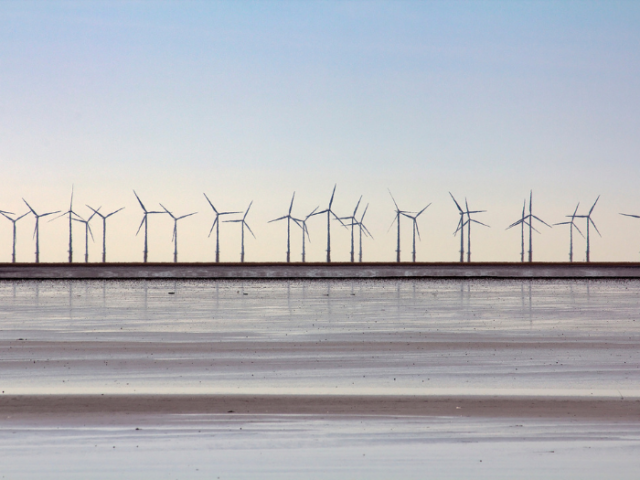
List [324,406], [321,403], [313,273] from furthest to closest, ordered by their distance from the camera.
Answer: [313,273], [321,403], [324,406]

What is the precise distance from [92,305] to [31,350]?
26438mm

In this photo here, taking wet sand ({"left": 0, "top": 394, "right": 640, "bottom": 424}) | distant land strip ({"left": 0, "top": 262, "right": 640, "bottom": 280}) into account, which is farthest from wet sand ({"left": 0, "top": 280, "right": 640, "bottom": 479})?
distant land strip ({"left": 0, "top": 262, "right": 640, "bottom": 280})

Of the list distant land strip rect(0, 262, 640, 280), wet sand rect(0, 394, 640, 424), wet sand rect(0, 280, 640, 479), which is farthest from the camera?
distant land strip rect(0, 262, 640, 280)

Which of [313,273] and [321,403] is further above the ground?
[313,273]

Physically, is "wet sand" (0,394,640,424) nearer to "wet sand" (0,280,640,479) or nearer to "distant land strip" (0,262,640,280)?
"wet sand" (0,280,640,479)

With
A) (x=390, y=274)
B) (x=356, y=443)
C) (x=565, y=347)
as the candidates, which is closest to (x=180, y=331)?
(x=565, y=347)

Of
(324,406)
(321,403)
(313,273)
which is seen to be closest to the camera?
(324,406)

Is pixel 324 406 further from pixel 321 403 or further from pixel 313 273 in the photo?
pixel 313 273

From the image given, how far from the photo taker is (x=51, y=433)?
13.2 meters

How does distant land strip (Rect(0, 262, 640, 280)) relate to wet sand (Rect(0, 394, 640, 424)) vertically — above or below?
above

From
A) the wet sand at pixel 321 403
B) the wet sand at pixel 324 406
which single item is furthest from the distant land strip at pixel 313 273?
the wet sand at pixel 324 406

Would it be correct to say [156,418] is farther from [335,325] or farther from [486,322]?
[486,322]

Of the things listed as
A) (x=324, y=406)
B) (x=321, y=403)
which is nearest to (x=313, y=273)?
(x=321, y=403)

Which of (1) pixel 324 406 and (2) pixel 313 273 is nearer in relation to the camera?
(1) pixel 324 406
